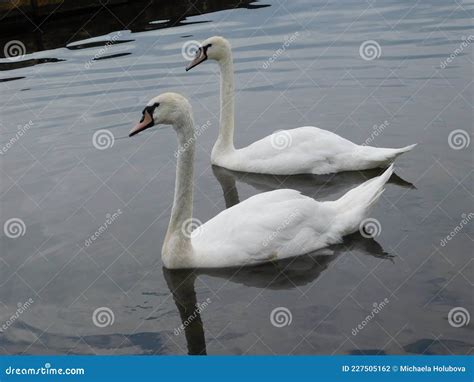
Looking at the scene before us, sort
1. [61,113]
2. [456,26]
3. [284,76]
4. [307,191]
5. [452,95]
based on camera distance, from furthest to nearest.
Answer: [456,26]
[284,76]
[61,113]
[452,95]
[307,191]

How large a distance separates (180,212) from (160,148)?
404 centimetres

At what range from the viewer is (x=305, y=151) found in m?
10.5

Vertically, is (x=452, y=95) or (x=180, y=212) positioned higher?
(x=452, y=95)

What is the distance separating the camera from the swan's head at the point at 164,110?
305 inches

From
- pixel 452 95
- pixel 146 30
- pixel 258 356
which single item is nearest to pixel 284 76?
pixel 452 95

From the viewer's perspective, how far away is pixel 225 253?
798 cm

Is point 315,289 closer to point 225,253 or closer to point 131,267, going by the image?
point 225,253
